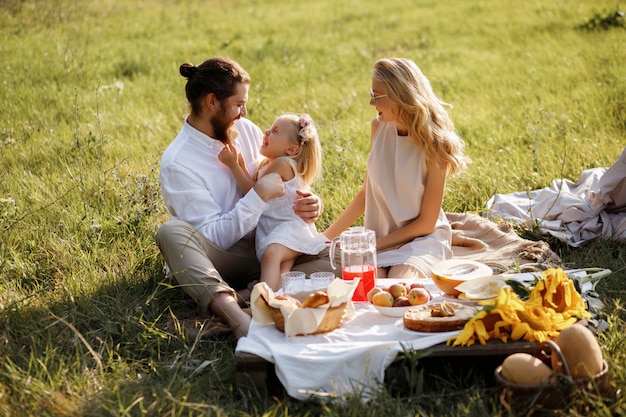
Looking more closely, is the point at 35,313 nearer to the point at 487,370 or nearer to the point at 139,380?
the point at 139,380

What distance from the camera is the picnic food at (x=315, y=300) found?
3451 millimetres

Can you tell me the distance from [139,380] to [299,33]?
8.40m

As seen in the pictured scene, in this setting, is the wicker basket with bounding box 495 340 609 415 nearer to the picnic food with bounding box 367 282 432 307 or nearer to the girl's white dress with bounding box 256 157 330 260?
the picnic food with bounding box 367 282 432 307

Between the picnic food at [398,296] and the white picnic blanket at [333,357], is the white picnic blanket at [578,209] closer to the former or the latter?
the picnic food at [398,296]

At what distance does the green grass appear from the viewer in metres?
3.41

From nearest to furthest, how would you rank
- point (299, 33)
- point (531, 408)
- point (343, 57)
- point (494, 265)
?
point (531, 408) < point (494, 265) < point (343, 57) < point (299, 33)

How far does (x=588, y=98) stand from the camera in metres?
7.70

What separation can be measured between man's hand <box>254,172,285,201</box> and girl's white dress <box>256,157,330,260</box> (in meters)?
0.18

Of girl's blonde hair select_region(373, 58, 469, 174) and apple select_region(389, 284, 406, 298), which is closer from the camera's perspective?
apple select_region(389, 284, 406, 298)

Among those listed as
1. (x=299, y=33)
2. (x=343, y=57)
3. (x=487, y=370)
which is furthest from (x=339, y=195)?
(x=299, y=33)

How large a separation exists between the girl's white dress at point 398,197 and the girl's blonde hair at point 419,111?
123 mm

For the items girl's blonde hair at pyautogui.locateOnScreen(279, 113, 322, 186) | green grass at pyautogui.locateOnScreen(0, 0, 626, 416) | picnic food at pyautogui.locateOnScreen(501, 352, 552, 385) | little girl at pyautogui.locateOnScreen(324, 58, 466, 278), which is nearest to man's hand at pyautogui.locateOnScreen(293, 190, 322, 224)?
girl's blonde hair at pyautogui.locateOnScreen(279, 113, 322, 186)

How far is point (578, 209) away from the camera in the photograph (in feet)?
17.4

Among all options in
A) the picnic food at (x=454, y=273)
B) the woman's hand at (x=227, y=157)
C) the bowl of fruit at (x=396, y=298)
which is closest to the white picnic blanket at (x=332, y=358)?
the bowl of fruit at (x=396, y=298)
